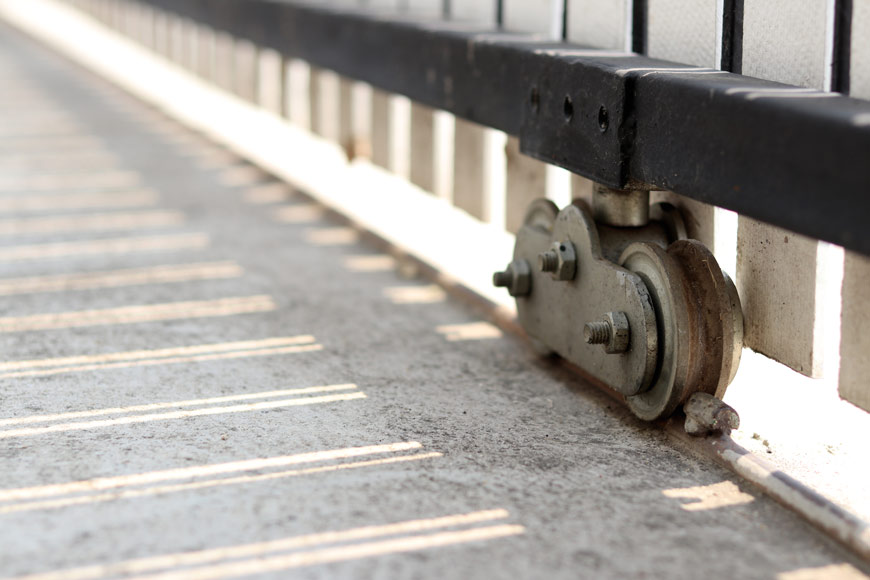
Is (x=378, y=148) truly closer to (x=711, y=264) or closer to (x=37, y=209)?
(x=37, y=209)

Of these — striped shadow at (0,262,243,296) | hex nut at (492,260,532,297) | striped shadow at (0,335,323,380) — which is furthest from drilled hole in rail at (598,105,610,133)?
striped shadow at (0,262,243,296)

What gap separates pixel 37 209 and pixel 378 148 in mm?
1395

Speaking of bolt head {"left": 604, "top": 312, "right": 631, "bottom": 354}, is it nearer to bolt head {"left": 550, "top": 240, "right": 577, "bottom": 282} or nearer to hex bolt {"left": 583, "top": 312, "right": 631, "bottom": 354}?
hex bolt {"left": 583, "top": 312, "right": 631, "bottom": 354}

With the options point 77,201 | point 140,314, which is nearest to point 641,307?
point 140,314

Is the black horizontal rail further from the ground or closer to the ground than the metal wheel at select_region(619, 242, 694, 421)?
further from the ground

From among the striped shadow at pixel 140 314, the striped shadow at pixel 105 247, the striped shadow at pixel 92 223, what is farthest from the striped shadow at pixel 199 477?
the striped shadow at pixel 92 223

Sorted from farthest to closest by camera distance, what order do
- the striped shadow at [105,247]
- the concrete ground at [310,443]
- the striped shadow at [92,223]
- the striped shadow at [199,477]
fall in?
the striped shadow at [92,223], the striped shadow at [105,247], the striped shadow at [199,477], the concrete ground at [310,443]

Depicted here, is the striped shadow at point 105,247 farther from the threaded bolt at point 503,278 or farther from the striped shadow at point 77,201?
the threaded bolt at point 503,278

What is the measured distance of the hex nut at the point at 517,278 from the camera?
2.79 metres

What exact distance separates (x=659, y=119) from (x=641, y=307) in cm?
39

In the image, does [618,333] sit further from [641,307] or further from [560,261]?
[560,261]

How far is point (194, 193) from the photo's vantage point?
16.1ft

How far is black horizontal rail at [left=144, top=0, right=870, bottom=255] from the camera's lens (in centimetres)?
167

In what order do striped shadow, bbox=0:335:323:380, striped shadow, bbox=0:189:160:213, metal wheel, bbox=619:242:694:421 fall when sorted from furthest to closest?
striped shadow, bbox=0:189:160:213
striped shadow, bbox=0:335:323:380
metal wheel, bbox=619:242:694:421
